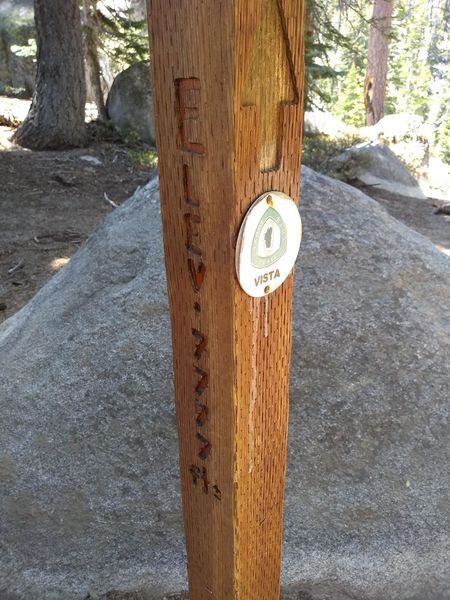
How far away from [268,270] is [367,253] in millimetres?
2031

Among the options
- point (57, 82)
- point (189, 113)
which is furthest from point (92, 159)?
point (189, 113)

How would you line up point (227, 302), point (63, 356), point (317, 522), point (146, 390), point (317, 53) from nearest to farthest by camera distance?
point (227, 302) → point (317, 522) → point (146, 390) → point (63, 356) → point (317, 53)

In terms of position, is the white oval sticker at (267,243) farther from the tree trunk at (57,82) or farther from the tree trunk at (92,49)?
the tree trunk at (92,49)

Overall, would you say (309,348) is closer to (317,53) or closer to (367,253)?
(367,253)

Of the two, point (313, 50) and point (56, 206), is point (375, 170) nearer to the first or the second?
point (313, 50)

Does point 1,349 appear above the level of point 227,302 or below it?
below

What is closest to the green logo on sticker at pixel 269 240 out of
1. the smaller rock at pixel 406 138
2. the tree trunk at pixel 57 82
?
the tree trunk at pixel 57 82

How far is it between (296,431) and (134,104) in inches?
316

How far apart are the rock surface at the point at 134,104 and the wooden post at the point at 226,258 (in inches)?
339

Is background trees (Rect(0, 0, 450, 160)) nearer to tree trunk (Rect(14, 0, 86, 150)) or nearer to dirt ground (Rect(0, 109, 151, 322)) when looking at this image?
tree trunk (Rect(14, 0, 86, 150))

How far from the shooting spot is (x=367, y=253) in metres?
3.06

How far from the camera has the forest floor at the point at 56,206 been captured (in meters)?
5.12

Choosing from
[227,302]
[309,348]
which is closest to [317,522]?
[309,348]

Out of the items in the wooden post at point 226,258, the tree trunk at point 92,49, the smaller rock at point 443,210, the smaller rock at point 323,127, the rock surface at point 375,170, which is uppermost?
the tree trunk at point 92,49
